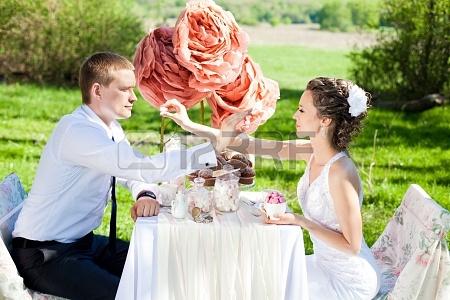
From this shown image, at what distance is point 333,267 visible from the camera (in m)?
3.56

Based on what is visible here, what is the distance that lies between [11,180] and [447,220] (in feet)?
6.41

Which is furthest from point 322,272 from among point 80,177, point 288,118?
point 288,118

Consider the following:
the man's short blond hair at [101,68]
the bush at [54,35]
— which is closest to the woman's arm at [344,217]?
A: the man's short blond hair at [101,68]

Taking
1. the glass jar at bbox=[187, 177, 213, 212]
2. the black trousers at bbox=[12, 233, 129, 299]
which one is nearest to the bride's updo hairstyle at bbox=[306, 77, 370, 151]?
the glass jar at bbox=[187, 177, 213, 212]

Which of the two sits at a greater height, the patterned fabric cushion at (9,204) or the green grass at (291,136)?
the patterned fabric cushion at (9,204)

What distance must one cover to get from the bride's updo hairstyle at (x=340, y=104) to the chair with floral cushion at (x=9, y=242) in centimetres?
133

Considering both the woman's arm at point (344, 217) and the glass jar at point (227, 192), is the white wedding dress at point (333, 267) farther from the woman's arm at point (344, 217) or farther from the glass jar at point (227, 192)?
the glass jar at point (227, 192)

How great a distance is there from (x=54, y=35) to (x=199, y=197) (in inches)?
370

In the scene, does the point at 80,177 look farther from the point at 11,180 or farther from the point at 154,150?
the point at 154,150

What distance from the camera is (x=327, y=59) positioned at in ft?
56.3

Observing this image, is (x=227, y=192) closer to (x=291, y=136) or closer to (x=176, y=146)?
(x=176, y=146)

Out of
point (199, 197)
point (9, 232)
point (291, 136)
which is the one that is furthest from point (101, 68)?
point (291, 136)

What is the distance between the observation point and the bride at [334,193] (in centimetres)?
339

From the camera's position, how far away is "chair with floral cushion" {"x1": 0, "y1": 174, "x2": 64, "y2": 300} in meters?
3.32
